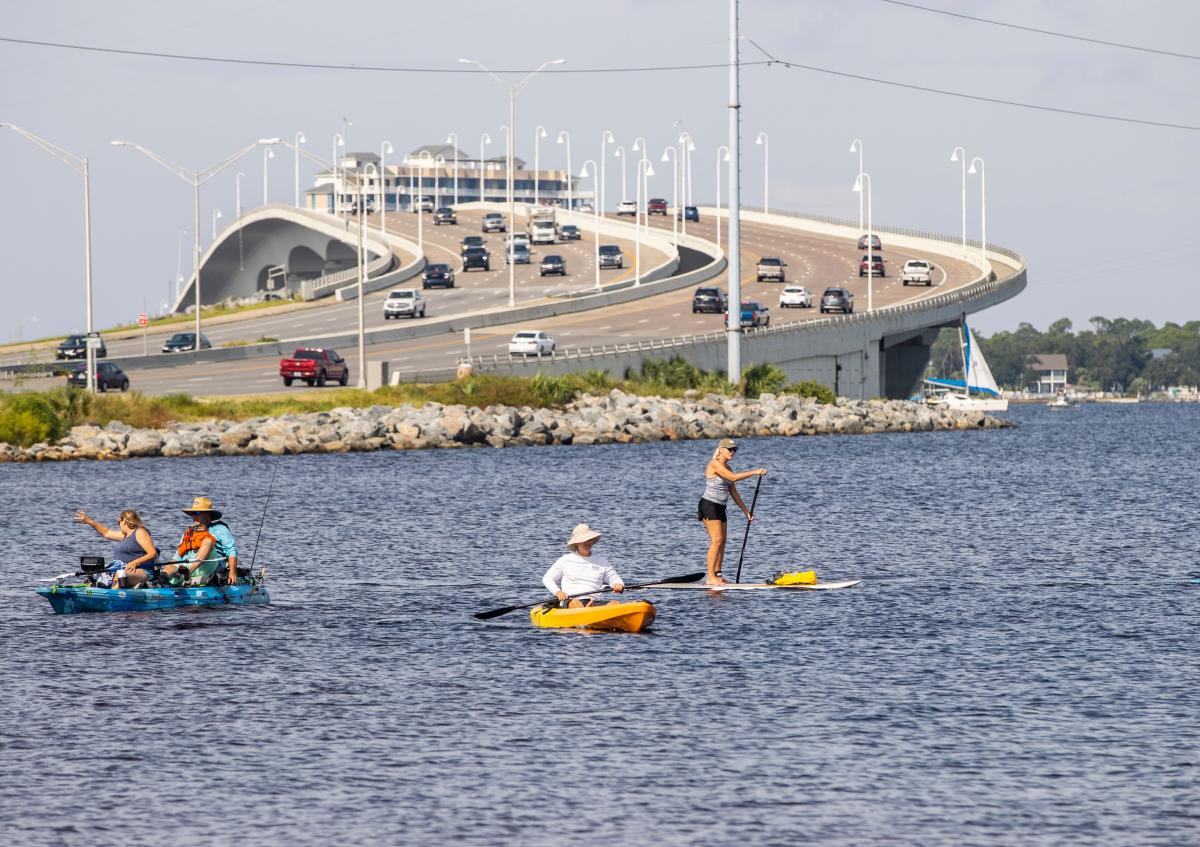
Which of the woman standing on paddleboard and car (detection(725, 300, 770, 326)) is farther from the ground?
car (detection(725, 300, 770, 326))

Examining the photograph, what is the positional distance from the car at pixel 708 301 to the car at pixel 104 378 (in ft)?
135

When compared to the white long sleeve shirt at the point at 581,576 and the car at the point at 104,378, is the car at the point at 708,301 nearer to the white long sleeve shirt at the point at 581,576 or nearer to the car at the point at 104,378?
the car at the point at 104,378

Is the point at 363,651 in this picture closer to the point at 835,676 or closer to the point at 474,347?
the point at 835,676

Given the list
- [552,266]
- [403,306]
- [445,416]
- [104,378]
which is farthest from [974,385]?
[104,378]

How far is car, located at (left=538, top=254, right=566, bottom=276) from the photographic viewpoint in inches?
5497

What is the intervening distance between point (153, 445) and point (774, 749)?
173 feet

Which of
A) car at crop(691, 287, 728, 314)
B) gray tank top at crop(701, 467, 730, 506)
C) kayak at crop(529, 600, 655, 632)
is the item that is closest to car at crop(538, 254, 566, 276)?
car at crop(691, 287, 728, 314)

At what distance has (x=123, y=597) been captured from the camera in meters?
27.3

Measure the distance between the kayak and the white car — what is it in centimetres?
9265

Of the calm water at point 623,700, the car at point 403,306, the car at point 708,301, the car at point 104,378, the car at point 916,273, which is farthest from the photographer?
the car at point 916,273

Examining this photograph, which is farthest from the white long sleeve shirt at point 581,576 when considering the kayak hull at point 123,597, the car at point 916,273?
the car at point 916,273

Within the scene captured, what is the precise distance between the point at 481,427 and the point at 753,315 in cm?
3057

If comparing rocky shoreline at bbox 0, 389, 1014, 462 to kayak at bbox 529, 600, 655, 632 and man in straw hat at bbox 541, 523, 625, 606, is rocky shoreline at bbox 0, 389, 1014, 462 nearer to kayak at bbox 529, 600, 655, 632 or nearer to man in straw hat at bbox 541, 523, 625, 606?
kayak at bbox 529, 600, 655, 632

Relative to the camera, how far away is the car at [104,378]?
8188 centimetres
